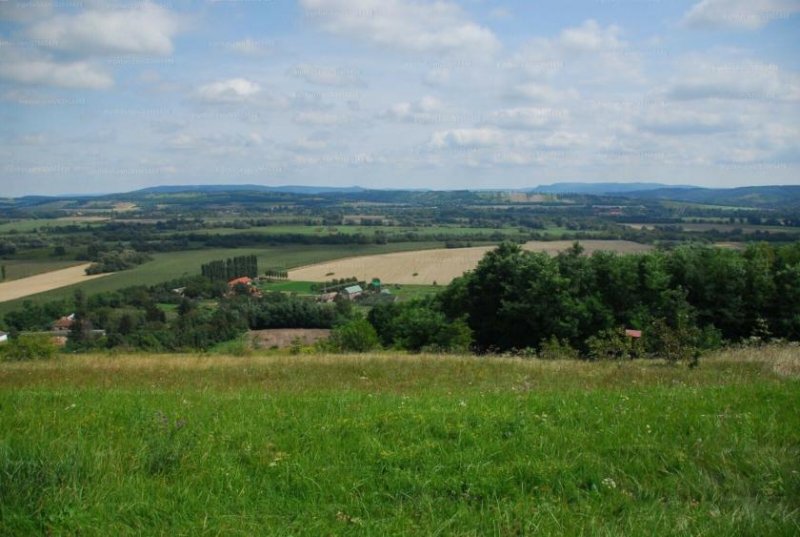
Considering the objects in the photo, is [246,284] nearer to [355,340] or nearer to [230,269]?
[230,269]

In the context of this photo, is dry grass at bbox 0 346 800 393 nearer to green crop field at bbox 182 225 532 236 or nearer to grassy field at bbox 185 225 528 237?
green crop field at bbox 182 225 532 236

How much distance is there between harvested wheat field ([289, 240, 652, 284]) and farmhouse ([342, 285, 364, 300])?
137 inches

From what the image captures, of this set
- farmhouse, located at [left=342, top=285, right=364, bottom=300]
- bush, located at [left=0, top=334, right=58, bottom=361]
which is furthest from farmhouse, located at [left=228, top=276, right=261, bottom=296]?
bush, located at [left=0, top=334, right=58, bottom=361]

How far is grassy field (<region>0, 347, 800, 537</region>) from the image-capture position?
14.2 ft

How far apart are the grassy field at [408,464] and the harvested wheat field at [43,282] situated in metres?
47.2

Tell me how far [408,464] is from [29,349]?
1836 centimetres

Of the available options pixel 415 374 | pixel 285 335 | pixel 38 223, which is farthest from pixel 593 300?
pixel 38 223

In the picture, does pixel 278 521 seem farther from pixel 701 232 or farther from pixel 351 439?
pixel 701 232

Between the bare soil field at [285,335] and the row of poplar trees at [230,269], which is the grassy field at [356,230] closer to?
the row of poplar trees at [230,269]

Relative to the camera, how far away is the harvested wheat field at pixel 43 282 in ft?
160

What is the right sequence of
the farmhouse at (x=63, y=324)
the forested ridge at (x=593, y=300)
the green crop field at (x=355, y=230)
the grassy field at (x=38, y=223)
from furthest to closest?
the green crop field at (x=355, y=230)
the grassy field at (x=38, y=223)
the farmhouse at (x=63, y=324)
the forested ridge at (x=593, y=300)

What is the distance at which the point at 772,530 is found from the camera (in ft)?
13.4

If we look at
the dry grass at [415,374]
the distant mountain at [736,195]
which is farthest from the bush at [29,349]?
the distant mountain at [736,195]

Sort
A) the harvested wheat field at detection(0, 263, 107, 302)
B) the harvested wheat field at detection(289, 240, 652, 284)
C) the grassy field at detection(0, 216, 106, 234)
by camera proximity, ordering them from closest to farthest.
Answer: the harvested wheat field at detection(0, 263, 107, 302) → the harvested wheat field at detection(289, 240, 652, 284) → the grassy field at detection(0, 216, 106, 234)
